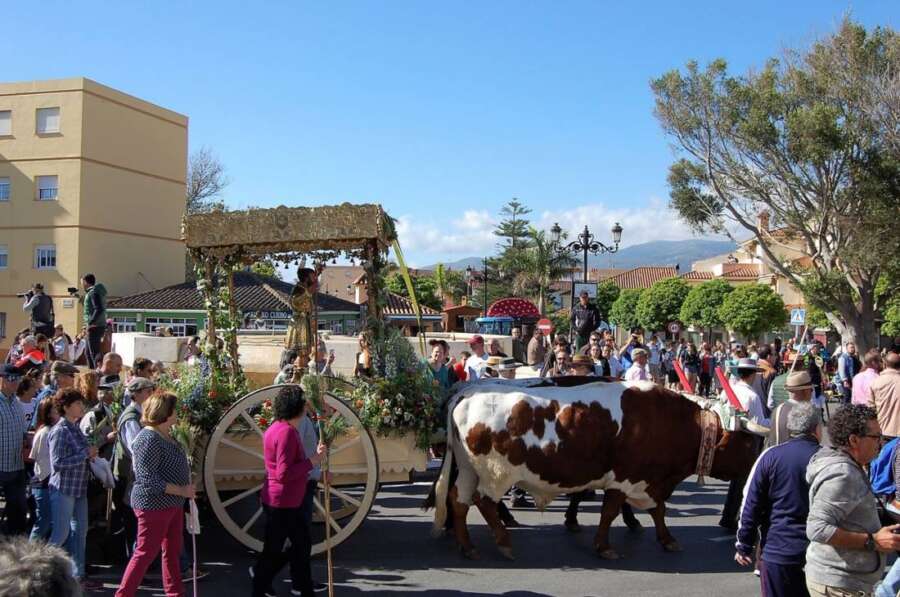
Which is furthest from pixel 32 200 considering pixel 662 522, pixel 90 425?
pixel 662 522

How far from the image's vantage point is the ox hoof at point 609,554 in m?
7.00

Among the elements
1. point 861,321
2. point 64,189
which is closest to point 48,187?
point 64,189

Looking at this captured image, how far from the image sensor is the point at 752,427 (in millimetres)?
7086

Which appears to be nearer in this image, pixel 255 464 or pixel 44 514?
pixel 44 514

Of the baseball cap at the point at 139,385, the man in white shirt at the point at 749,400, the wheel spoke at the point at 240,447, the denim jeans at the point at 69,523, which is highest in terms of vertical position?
the baseball cap at the point at 139,385

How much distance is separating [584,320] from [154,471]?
10239 millimetres

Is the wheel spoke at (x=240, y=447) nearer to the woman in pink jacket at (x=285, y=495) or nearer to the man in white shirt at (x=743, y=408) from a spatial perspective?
the woman in pink jacket at (x=285, y=495)

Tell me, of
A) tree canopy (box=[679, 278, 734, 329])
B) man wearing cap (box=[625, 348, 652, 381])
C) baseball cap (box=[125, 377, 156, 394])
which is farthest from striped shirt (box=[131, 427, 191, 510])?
tree canopy (box=[679, 278, 734, 329])

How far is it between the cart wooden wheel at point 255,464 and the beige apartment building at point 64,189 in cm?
2384

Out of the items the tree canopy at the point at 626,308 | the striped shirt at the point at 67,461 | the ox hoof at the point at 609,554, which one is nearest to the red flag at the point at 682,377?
the ox hoof at the point at 609,554

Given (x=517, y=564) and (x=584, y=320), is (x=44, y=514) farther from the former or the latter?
(x=584, y=320)

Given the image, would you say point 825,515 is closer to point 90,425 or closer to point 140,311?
point 90,425

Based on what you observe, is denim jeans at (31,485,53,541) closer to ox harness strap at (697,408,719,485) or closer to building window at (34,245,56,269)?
ox harness strap at (697,408,719,485)

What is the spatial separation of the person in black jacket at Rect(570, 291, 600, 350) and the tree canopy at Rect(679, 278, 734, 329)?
1607 inches
